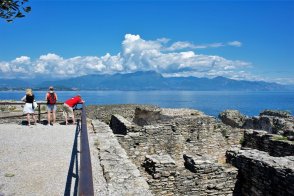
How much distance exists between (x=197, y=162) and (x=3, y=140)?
283 inches

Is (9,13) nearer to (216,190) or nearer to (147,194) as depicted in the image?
(147,194)

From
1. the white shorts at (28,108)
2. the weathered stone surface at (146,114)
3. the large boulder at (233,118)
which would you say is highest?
the white shorts at (28,108)

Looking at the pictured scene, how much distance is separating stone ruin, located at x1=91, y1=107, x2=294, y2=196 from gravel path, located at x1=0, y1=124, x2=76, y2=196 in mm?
2519

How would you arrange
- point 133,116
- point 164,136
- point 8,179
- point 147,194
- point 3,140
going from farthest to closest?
point 133,116 < point 164,136 < point 3,140 < point 8,179 < point 147,194

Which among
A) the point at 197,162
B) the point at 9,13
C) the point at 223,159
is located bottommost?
the point at 223,159

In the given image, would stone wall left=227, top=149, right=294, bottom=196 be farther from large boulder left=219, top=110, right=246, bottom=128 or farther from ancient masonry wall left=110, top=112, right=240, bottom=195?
large boulder left=219, top=110, right=246, bottom=128

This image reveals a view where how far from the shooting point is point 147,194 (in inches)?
268

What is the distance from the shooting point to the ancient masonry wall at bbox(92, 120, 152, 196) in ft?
22.9

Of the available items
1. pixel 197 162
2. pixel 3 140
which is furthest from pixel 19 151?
pixel 197 162

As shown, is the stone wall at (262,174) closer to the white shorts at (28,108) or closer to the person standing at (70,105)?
the person standing at (70,105)

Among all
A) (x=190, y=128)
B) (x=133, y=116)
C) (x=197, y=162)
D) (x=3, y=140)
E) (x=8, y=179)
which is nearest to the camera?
(x=8, y=179)

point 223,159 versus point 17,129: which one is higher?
point 17,129

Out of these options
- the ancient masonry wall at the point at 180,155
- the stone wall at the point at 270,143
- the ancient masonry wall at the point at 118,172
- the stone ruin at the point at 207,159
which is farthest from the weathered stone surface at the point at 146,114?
the ancient masonry wall at the point at 118,172

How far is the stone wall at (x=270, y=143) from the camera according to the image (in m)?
12.5
